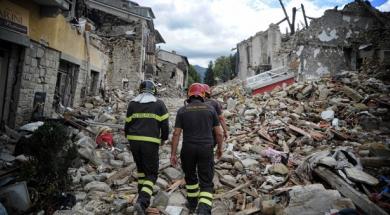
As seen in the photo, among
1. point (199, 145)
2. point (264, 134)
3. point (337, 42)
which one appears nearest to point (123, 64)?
point (337, 42)

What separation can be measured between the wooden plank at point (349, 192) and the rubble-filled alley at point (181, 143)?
0.02 meters

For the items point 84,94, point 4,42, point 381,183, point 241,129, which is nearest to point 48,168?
point 4,42

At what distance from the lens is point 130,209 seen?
4727 mm

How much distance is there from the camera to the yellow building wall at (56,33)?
27.3 feet

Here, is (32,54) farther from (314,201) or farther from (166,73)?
(166,73)

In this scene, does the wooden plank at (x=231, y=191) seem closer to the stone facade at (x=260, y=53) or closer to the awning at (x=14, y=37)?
the awning at (x=14, y=37)

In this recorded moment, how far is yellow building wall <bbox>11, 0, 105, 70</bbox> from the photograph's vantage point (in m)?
8.32

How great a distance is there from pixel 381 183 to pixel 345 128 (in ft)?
16.7

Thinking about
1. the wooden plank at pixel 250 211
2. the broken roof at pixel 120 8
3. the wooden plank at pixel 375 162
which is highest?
the broken roof at pixel 120 8

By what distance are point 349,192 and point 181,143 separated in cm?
485

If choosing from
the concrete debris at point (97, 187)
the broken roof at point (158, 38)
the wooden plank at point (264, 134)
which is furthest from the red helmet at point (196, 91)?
the broken roof at point (158, 38)

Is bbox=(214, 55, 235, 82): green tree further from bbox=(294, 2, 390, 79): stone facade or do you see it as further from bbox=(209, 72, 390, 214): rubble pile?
bbox=(209, 72, 390, 214): rubble pile

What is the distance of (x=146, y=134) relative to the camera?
457cm

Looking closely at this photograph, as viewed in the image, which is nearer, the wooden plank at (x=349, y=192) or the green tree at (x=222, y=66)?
the wooden plank at (x=349, y=192)
